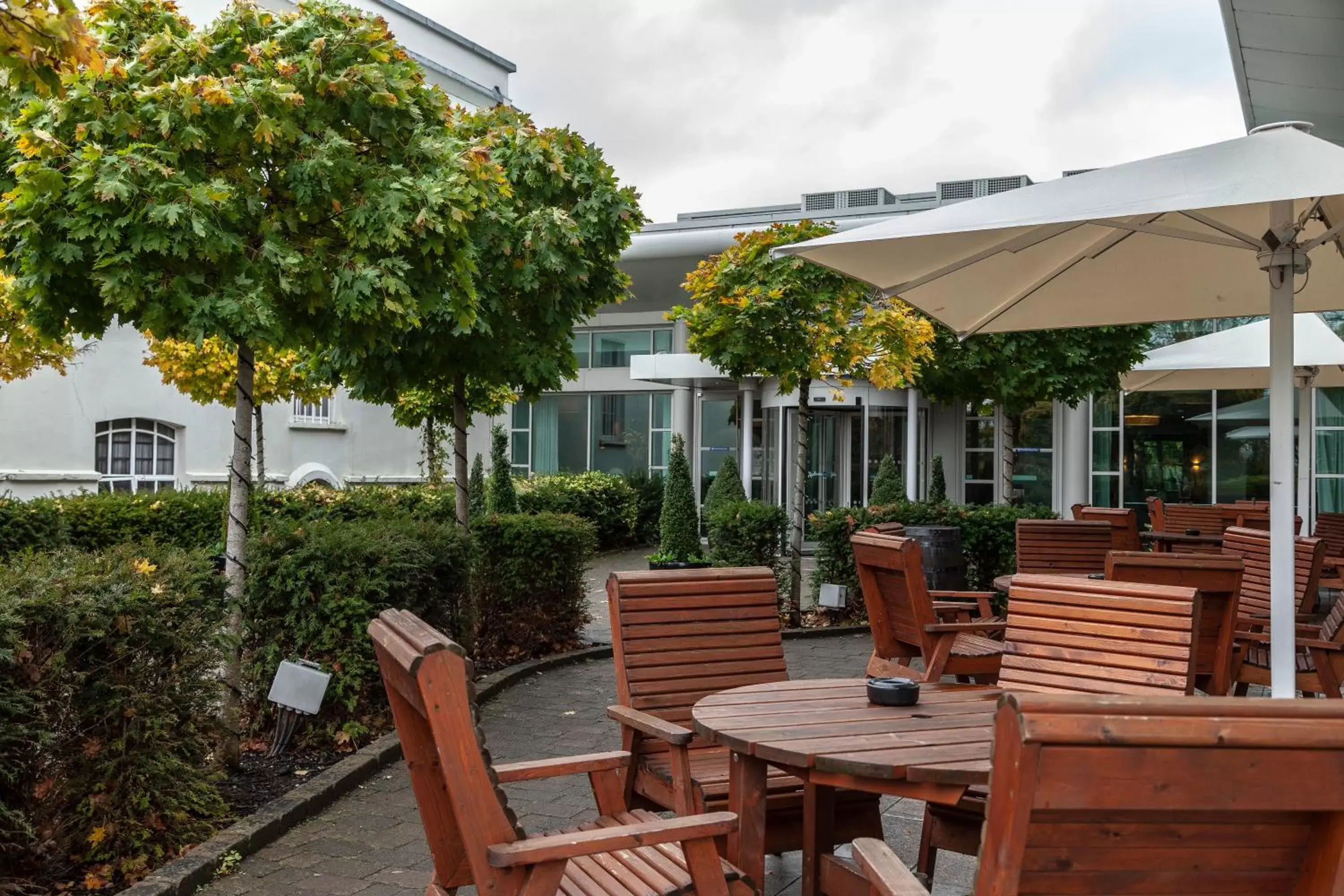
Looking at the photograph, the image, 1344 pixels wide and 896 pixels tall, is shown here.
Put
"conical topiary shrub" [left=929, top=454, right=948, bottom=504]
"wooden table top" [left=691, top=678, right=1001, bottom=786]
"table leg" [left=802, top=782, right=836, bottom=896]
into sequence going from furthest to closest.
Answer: "conical topiary shrub" [left=929, top=454, right=948, bottom=504] < "table leg" [left=802, top=782, right=836, bottom=896] < "wooden table top" [left=691, top=678, right=1001, bottom=786]

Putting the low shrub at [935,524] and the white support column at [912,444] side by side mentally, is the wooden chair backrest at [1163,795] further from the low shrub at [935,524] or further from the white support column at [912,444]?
the white support column at [912,444]

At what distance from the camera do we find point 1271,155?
368 cm

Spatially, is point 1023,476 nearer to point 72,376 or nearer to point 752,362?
point 752,362

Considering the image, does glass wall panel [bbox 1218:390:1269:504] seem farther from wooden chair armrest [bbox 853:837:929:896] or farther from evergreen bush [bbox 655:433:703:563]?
wooden chair armrest [bbox 853:837:929:896]

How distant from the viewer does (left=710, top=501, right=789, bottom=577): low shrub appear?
10508mm

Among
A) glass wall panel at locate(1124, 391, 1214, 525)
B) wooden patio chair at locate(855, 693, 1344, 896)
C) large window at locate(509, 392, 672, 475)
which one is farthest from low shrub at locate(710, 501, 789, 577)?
large window at locate(509, 392, 672, 475)

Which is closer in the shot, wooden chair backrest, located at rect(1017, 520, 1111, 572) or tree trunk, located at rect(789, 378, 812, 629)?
wooden chair backrest, located at rect(1017, 520, 1111, 572)

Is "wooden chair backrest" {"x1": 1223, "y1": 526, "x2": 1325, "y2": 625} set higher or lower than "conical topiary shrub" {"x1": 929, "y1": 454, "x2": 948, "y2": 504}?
lower


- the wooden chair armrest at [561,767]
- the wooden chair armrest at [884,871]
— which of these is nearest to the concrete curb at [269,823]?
the wooden chair armrest at [561,767]

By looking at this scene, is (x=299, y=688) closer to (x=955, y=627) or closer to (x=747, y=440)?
(x=955, y=627)

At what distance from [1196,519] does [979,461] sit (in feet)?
28.9

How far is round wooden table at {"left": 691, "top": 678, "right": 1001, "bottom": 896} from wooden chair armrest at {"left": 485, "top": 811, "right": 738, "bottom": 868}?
277mm

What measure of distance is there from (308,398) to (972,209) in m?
13.2

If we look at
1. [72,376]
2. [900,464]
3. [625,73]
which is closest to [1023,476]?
[900,464]
